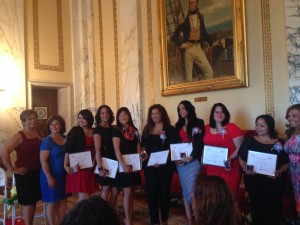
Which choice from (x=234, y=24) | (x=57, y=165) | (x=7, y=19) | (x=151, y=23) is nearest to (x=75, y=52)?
(x=7, y=19)

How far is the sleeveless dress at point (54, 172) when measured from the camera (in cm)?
316

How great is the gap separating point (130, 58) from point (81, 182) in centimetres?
371

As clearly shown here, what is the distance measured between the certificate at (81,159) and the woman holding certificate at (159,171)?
69cm

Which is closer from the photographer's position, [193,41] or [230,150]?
[230,150]

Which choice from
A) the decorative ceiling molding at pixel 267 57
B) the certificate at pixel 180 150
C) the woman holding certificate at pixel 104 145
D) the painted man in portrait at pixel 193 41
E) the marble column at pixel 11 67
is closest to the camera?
the certificate at pixel 180 150

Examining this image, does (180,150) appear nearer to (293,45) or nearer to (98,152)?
(98,152)

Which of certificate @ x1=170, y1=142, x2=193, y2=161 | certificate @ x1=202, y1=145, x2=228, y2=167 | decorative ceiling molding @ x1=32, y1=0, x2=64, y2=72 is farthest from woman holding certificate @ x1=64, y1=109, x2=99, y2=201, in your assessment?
decorative ceiling molding @ x1=32, y1=0, x2=64, y2=72

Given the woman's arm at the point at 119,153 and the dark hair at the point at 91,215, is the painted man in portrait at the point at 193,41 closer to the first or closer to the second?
the woman's arm at the point at 119,153

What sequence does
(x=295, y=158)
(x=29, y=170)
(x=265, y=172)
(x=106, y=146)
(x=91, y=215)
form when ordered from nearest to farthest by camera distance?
(x=91, y=215) < (x=295, y=158) < (x=265, y=172) < (x=29, y=170) < (x=106, y=146)

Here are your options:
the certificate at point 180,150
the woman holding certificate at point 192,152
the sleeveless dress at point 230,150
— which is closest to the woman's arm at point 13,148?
the certificate at point 180,150

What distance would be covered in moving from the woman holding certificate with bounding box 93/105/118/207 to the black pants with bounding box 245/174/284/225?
5.43ft

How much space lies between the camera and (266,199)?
2.88 metres

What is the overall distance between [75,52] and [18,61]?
5.12ft

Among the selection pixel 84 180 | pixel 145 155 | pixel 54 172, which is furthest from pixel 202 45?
pixel 54 172
